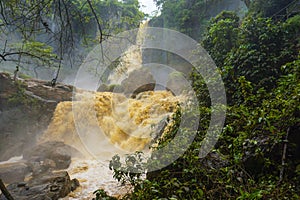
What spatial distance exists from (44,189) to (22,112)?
548cm

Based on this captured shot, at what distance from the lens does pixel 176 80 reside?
8883 millimetres

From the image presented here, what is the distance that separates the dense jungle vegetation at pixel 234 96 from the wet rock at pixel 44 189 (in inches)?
40.2

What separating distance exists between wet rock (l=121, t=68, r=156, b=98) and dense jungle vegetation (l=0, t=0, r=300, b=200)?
530 centimetres

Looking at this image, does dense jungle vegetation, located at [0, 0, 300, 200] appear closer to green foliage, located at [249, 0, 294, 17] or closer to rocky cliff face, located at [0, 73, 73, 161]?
green foliage, located at [249, 0, 294, 17]

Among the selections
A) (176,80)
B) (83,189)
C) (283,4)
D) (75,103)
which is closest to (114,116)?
(75,103)

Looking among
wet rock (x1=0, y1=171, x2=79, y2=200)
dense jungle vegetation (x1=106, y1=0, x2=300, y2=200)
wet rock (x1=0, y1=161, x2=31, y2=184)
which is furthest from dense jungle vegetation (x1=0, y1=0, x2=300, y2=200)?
wet rock (x1=0, y1=161, x2=31, y2=184)

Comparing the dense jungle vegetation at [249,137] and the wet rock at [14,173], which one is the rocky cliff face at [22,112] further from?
the dense jungle vegetation at [249,137]

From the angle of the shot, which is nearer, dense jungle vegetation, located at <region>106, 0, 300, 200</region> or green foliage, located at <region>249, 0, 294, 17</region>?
dense jungle vegetation, located at <region>106, 0, 300, 200</region>

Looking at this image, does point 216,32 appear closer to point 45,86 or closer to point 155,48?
point 45,86

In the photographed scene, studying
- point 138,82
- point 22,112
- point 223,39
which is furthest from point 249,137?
point 138,82

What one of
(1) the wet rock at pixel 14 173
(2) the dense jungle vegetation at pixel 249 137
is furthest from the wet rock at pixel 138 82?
(1) the wet rock at pixel 14 173

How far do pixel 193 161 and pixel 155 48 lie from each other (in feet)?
39.3

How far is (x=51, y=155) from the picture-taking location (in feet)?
18.6

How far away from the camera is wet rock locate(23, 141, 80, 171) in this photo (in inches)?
214
